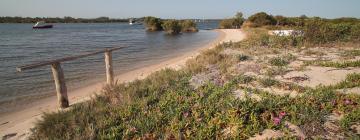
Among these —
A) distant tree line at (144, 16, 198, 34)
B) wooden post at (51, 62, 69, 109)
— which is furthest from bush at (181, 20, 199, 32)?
wooden post at (51, 62, 69, 109)

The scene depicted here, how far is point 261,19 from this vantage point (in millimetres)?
49438

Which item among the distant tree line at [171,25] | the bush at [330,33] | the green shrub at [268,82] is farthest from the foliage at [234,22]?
the green shrub at [268,82]

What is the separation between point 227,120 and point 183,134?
2.84 feet

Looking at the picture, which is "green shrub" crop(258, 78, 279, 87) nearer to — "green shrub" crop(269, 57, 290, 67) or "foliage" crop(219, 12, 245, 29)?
"green shrub" crop(269, 57, 290, 67)

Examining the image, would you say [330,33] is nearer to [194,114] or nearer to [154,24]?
[194,114]

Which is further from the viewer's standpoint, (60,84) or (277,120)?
(60,84)

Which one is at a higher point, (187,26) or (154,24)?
(154,24)

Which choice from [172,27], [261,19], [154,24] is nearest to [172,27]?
[172,27]

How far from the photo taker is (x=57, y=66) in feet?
23.9

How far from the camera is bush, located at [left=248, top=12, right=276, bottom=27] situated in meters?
48.2

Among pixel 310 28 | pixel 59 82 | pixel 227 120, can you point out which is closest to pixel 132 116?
pixel 227 120

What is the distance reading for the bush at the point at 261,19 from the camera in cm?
4816

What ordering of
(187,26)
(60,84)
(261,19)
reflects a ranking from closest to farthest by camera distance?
(60,84) → (261,19) → (187,26)

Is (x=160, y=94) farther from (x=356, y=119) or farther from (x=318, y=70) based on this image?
(x=318, y=70)
